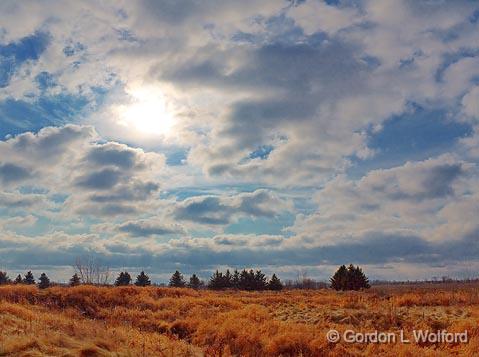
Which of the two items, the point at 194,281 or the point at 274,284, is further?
the point at 194,281

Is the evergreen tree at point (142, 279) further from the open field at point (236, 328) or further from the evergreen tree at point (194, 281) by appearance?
the open field at point (236, 328)

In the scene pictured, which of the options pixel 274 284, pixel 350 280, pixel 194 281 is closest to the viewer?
pixel 350 280

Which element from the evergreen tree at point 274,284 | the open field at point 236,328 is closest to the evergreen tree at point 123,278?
the evergreen tree at point 274,284

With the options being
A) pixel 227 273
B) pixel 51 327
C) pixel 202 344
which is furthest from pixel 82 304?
pixel 227 273

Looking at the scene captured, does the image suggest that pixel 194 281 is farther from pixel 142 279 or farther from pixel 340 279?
pixel 340 279

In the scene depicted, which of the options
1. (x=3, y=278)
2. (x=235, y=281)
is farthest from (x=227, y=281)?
(x=3, y=278)

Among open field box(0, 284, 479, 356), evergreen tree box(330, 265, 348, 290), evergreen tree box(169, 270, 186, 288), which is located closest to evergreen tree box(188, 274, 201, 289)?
evergreen tree box(169, 270, 186, 288)

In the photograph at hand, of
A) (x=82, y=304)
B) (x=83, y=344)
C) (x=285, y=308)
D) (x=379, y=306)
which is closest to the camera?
(x=83, y=344)

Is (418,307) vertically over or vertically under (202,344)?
over

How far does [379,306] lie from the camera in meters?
23.4

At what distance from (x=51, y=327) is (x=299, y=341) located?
10.4 meters

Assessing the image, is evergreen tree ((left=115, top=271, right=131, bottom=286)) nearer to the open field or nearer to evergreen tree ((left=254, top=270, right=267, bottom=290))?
evergreen tree ((left=254, top=270, right=267, bottom=290))

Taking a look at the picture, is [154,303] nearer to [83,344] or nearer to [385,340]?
[83,344]

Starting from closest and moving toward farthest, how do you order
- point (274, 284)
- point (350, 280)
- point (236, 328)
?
point (236, 328) → point (350, 280) → point (274, 284)
